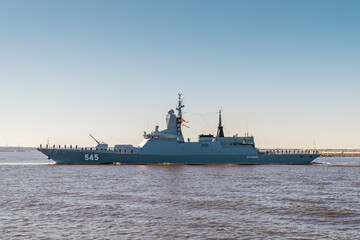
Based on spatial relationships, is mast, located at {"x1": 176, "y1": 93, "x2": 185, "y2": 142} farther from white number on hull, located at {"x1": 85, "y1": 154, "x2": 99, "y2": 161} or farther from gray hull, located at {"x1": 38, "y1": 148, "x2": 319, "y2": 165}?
white number on hull, located at {"x1": 85, "y1": 154, "x2": 99, "y2": 161}

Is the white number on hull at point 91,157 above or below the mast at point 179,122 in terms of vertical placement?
below

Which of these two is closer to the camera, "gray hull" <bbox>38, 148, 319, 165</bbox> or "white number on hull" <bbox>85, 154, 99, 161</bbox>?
"gray hull" <bbox>38, 148, 319, 165</bbox>

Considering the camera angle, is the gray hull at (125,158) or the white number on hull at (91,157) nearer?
the gray hull at (125,158)

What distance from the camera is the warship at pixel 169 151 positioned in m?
44.8

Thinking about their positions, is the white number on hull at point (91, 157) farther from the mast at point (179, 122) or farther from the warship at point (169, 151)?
the mast at point (179, 122)

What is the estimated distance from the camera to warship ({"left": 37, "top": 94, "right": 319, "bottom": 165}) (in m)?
44.8

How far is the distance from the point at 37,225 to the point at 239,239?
7.18 meters

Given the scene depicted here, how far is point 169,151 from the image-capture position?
Result: 44.9m

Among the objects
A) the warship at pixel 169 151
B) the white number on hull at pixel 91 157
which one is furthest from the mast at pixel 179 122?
the white number on hull at pixel 91 157

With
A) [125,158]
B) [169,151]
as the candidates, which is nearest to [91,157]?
[125,158]

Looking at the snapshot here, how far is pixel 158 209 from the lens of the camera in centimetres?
1481

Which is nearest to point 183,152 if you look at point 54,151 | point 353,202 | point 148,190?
point 54,151

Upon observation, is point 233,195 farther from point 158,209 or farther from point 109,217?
point 109,217

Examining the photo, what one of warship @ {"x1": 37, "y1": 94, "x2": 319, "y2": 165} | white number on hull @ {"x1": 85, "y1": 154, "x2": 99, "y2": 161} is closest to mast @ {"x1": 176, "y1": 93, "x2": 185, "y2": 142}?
warship @ {"x1": 37, "y1": 94, "x2": 319, "y2": 165}
